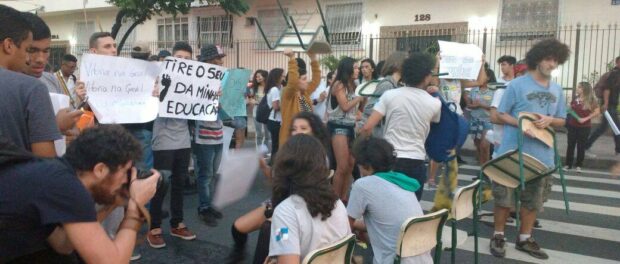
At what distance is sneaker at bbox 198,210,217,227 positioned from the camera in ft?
18.2

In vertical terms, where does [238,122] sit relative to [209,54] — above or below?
below

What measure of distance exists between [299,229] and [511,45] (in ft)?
45.1

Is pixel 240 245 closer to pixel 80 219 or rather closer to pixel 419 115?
pixel 419 115

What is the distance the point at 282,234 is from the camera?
105 inches

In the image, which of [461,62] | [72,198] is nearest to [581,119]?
[461,62]

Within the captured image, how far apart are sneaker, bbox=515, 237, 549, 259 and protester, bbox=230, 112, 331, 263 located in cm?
195

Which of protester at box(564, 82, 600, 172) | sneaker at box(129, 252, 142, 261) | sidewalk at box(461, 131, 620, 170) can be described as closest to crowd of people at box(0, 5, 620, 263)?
sneaker at box(129, 252, 142, 261)

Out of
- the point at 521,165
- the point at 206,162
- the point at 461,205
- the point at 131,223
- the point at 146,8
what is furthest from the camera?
the point at 146,8

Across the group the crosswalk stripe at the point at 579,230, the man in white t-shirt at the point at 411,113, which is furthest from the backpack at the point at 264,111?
the man in white t-shirt at the point at 411,113

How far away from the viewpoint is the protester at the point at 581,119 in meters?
9.02

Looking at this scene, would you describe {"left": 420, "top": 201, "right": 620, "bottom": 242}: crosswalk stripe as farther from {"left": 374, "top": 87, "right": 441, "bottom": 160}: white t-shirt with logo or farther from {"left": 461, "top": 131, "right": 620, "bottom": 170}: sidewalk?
{"left": 461, "top": 131, "right": 620, "bottom": 170}: sidewalk

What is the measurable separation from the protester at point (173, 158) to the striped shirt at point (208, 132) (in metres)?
0.30

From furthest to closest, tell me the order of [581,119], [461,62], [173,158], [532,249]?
[581,119] → [461,62] → [173,158] → [532,249]

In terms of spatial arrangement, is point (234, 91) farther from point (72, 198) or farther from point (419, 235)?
point (72, 198)
